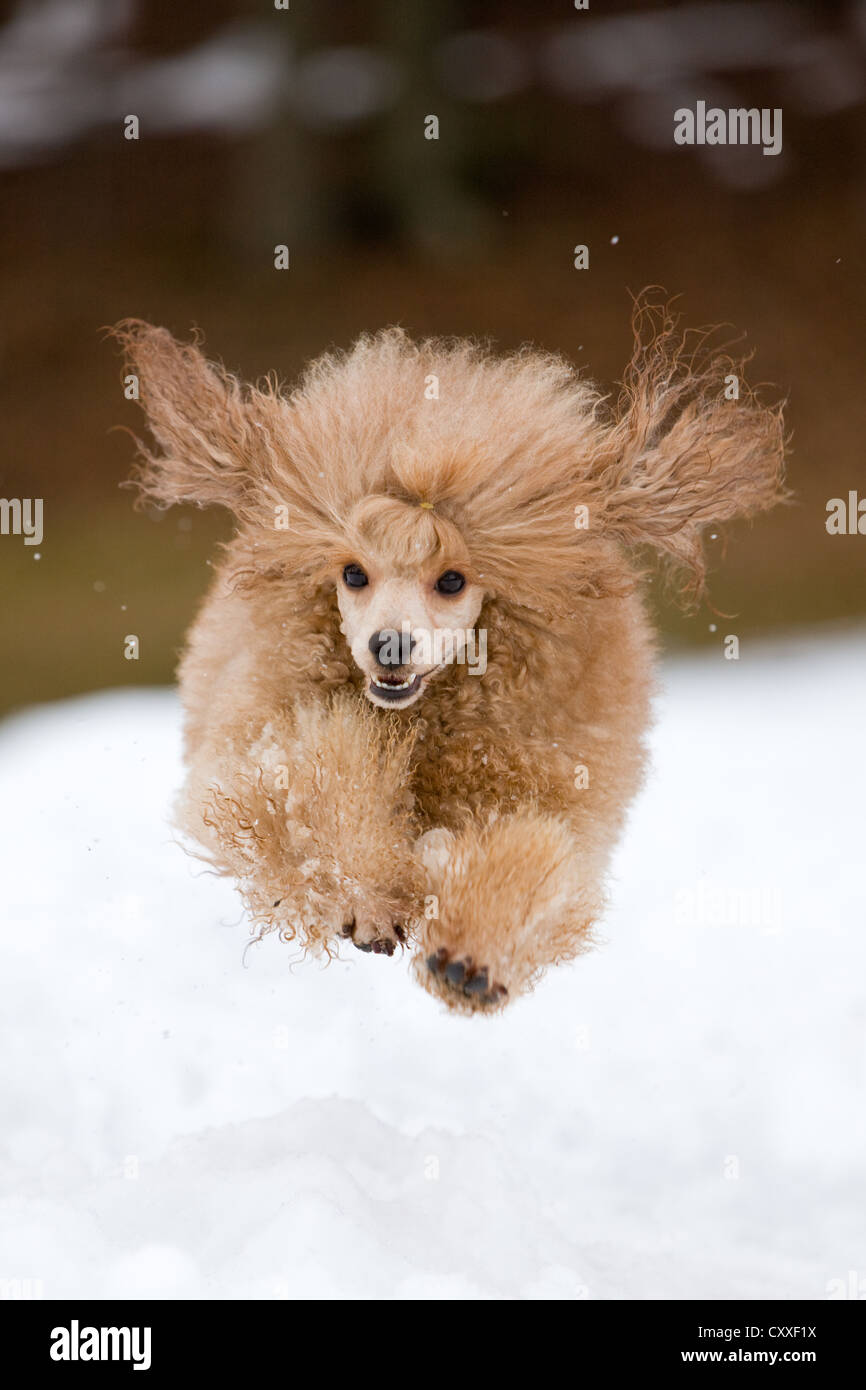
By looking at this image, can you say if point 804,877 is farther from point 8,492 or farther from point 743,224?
point 743,224

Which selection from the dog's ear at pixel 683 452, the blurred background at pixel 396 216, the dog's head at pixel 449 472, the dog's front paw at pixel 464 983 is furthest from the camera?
the blurred background at pixel 396 216

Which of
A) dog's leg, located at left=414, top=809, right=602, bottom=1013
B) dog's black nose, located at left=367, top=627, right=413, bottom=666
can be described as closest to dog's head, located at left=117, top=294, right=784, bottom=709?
dog's black nose, located at left=367, top=627, right=413, bottom=666

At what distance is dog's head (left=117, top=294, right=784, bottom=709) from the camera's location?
1.59 metres

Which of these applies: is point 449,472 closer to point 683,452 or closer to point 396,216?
point 683,452

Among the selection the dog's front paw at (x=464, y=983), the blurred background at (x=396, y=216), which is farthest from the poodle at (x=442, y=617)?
the blurred background at (x=396, y=216)

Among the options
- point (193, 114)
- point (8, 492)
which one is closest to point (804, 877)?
point (8, 492)

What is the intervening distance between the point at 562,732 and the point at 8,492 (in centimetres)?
298

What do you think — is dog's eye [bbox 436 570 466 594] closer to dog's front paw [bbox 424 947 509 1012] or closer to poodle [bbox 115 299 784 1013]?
poodle [bbox 115 299 784 1013]

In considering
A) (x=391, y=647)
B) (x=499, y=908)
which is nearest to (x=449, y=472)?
(x=391, y=647)

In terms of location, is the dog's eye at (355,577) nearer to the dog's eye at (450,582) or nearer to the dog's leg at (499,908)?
the dog's eye at (450,582)

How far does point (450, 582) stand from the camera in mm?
1621

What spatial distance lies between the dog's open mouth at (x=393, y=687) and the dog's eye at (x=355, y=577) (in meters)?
0.13

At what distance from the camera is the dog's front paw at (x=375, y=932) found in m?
1.57

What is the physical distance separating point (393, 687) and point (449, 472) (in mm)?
265
